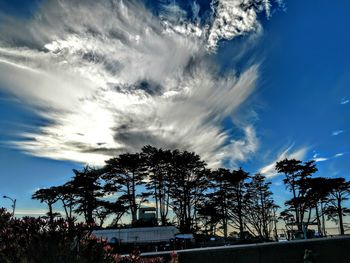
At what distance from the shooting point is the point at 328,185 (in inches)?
1896

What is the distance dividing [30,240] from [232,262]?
4084 mm

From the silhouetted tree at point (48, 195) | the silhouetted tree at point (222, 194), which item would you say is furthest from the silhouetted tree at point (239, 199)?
the silhouetted tree at point (48, 195)

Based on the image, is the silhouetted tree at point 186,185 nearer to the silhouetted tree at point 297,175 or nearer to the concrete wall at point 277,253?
the silhouetted tree at point 297,175

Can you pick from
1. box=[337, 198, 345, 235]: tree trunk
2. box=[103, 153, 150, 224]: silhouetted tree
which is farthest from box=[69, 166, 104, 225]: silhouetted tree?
box=[337, 198, 345, 235]: tree trunk

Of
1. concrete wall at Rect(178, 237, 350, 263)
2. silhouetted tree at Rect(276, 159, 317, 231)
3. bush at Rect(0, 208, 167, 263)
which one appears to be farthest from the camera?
silhouetted tree at Rect(276, 159, 317, 231)

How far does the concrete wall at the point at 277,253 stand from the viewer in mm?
6957

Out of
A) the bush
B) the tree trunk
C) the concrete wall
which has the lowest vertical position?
the concrete wall

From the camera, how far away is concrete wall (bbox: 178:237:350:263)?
696 centimetres

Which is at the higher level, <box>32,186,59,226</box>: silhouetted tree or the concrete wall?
<box>32,186,59,226</box>: silhouetted tree

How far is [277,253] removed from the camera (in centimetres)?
726

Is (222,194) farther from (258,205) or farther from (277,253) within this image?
(277,253)

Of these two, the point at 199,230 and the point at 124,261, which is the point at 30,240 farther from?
the point at 199,230

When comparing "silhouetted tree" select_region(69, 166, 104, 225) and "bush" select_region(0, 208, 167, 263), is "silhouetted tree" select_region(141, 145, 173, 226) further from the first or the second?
"bush" select_region(0, 208, 167, 263)

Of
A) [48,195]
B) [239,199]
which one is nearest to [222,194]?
[239,199]
